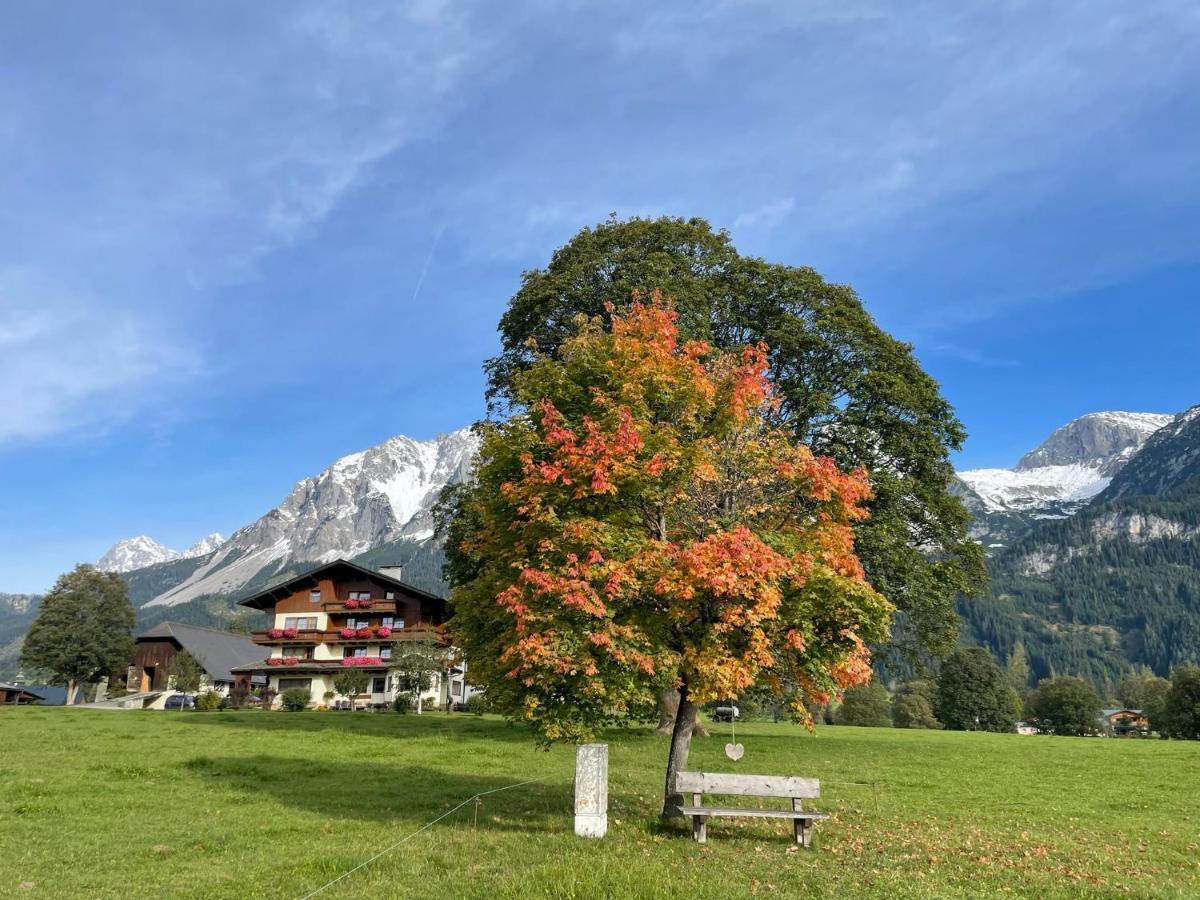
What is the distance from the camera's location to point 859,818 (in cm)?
1861

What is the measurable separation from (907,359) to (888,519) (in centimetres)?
860

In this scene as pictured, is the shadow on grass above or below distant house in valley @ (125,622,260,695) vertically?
above

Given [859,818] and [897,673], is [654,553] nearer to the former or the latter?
[859,818]

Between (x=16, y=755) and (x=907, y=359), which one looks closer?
(x=16, y=755)

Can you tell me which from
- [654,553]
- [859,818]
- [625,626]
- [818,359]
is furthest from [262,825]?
[818,359]

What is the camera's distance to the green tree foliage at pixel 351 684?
67000 mm

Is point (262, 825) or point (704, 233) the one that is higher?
point (704, 233)

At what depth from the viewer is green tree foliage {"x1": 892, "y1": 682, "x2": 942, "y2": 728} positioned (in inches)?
4395

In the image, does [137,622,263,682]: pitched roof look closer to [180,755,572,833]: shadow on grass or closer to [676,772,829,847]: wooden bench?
[180,755,572,833]: shadow on grass

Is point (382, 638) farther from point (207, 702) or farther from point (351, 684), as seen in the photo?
point (207, 702)

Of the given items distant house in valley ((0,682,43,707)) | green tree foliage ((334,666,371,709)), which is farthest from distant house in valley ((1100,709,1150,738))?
distant house in valley ((0,682,43,707))

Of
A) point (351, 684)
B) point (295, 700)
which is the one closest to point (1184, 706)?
point (351, 684)

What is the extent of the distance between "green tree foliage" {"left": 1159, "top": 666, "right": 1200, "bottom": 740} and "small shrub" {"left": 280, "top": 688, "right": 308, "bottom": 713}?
287 feet

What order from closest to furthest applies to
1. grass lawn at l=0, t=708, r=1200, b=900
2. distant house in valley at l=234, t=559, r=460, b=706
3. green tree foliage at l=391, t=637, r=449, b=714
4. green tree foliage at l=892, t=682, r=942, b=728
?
grass lawn at l=0, t=708, r=1200, b=900 → green tree foliage at l=391, t=637, r=449, b=714 → distant house in valley at l=234, t=559, r=460, b=706 → green tree foliage at l=892, t=682, r=942, b=728
